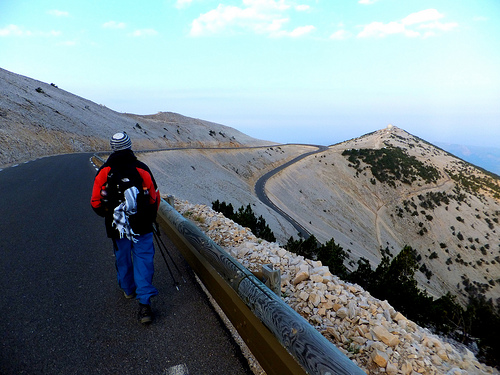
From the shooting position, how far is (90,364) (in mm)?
2646

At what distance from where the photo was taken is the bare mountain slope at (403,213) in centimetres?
3553

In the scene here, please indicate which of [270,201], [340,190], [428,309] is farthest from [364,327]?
[340,190]

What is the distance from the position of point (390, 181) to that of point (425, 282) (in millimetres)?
26671

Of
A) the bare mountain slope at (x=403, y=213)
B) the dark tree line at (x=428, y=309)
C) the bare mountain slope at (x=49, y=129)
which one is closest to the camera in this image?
the dark tree line at (x=428, y=309)

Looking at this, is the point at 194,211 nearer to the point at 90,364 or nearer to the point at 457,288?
the point at 90,364

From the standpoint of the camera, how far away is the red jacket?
127 inches

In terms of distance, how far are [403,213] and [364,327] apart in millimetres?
49330

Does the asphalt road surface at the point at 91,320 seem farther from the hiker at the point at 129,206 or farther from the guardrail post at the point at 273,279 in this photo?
the guardrail post at the point at 273,279

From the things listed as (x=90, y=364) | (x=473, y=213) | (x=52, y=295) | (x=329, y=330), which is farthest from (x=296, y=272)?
(x=473, y=213)

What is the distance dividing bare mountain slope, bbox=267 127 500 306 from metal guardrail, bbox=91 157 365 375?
2976 centimetres

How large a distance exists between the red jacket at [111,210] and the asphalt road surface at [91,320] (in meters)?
1.09

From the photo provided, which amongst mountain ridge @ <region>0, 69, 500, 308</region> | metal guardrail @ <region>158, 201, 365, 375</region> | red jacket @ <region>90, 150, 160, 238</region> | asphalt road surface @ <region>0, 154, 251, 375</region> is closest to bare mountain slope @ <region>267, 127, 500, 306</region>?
mountain ridge @ <region>0, 69, 500, 308</region>

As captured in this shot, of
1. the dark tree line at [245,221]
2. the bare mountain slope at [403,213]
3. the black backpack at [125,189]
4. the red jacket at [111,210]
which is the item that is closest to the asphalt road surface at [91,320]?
the red jacket at [111,210]

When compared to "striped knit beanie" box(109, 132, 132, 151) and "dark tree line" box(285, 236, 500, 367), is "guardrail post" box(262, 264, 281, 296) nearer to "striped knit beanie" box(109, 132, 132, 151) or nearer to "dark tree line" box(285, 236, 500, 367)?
"striped knit beanie" box(109, 132, 132, 151)
